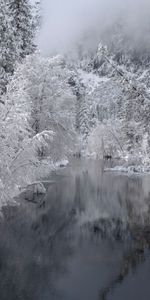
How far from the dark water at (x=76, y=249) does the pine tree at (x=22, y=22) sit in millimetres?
15613

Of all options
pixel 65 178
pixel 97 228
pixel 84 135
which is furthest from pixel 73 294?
pixel 84 135

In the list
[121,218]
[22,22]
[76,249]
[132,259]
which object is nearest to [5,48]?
[22,22]

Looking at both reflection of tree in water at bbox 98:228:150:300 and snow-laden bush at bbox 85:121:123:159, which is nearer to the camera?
reflection of tree in water at bbox 98:228:150:300

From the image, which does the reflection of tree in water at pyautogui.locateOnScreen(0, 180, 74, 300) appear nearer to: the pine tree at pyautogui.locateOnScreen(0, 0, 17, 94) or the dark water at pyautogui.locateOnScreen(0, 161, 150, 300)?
the dark water at pyautogui.locateOnScreen(0, 161, 150, 300)

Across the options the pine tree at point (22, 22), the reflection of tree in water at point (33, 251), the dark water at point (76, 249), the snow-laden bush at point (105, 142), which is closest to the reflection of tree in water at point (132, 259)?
the dark water at point (76, 249)

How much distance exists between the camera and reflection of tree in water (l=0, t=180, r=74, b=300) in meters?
11.5

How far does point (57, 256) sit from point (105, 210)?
344 inches

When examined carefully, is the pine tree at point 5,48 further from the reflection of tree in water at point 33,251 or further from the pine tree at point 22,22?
the reflection of tree in water at point 33,251

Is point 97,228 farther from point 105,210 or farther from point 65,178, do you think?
point 65,178

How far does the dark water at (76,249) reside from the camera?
37.8 ft

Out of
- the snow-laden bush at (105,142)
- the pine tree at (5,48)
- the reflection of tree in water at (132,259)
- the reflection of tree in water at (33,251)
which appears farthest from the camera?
the snow-laden bush at (105,142)

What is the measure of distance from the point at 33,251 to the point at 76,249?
1741 millimetres

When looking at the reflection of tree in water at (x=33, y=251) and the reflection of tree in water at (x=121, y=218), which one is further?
the reflection of tree in water at (x=121, y=218)

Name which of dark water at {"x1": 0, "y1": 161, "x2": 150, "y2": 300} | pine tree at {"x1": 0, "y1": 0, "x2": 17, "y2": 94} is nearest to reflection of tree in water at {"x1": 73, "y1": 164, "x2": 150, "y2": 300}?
dark water at {"x1": 0, "y1": 161, "x2": 150, "y2": 300}
